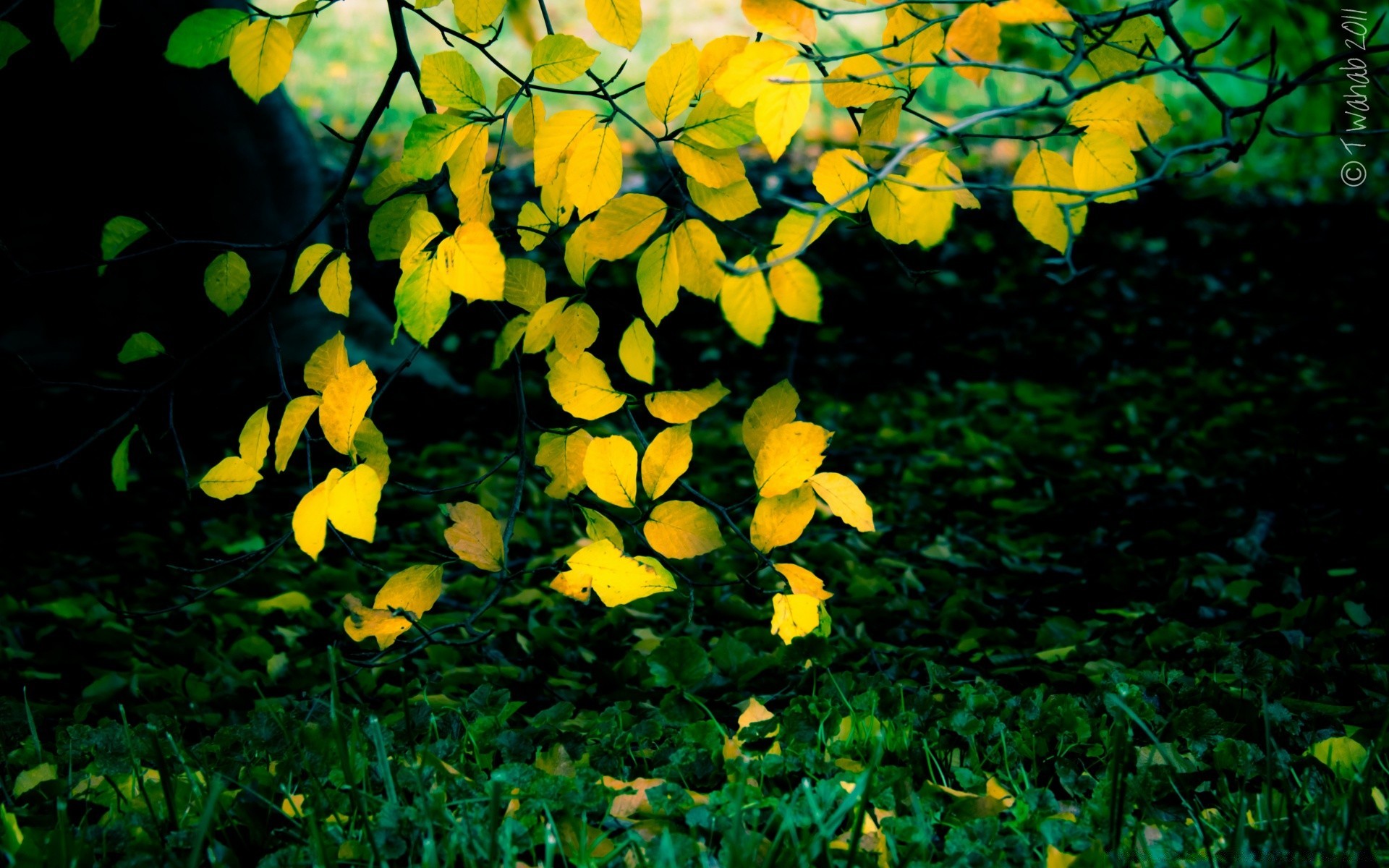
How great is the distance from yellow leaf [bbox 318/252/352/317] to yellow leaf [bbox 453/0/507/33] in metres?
0.36

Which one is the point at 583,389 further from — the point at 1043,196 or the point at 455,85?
the point at 1043,196

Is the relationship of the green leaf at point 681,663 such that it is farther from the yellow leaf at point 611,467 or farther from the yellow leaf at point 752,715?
the yellow leaf at point 611,467

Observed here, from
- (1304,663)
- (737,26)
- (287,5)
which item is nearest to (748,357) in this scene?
(1304,663)

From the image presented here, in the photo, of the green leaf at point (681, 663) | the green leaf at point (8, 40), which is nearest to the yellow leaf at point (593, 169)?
the green leaf at point (8, 40)

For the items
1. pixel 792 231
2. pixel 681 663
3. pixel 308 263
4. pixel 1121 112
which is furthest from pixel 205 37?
pixel 681 663

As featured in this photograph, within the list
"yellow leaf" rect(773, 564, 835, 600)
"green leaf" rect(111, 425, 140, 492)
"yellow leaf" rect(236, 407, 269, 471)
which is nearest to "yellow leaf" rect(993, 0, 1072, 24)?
"yellow leaf" rect(773, 564, 835, 600)

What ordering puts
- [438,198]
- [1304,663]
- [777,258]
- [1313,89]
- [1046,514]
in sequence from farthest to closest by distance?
[1313,89] < [438,198] < [1046,514] < [1304,663] < [777,258]

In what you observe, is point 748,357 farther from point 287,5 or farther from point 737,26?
point 287,5

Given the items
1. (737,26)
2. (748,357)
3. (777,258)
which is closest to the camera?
Result: (777,258)

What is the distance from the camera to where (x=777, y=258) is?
38.7 inches

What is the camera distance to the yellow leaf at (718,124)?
107cm

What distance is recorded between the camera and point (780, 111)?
0.96m

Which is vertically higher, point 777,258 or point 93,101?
point 93,101

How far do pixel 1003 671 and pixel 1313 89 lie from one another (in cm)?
596
